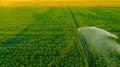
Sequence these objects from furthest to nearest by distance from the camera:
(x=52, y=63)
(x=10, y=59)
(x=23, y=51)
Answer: (x=23, y=51) → (x=10, y=59) → (x=52, y=63)

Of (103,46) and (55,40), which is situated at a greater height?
(103,46)

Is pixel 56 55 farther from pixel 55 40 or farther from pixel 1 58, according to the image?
pixel 55 40

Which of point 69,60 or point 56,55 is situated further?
point 56,55

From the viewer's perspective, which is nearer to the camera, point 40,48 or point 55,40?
point 40,48

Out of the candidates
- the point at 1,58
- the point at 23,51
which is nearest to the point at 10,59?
the point at 1,58

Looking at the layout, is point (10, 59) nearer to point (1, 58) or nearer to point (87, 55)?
point (1, 58)

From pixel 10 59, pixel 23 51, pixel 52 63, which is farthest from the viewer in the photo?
pixel 23 51

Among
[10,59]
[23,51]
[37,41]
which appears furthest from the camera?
[37,41]

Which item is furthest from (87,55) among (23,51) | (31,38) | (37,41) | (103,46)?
(31,38)

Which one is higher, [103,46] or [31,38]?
[103,46]
